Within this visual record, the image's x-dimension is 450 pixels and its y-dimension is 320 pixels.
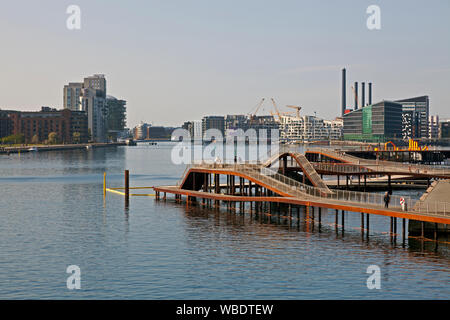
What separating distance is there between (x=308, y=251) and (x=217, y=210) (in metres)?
31.1

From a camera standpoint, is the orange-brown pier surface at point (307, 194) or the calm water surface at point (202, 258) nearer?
the calm water surface at point (202, 258)

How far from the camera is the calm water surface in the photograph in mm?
47031

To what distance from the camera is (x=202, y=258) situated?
2271 inches

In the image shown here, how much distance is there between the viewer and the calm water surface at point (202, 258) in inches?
1852

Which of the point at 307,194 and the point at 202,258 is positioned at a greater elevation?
the point at 307,194

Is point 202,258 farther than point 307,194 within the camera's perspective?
No

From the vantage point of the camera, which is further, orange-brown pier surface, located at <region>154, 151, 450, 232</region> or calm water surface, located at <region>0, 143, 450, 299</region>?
orange-brown pier surface, located at <region>154, 151, 450, 232</region>

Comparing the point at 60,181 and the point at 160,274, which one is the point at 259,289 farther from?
the point at 60,181

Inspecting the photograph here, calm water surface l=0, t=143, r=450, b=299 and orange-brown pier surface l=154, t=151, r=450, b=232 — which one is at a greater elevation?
orange-brown pier surface l=154, t=151, r=450, b=232

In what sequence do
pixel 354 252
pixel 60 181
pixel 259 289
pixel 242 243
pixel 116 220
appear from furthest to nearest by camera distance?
pixel 60 181
pixel 116 220
pixel 242 243
pixel 354 252
pixel 259 289

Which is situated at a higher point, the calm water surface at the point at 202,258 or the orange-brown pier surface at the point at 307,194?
the orange-brown pier surface at the point at 307,194
